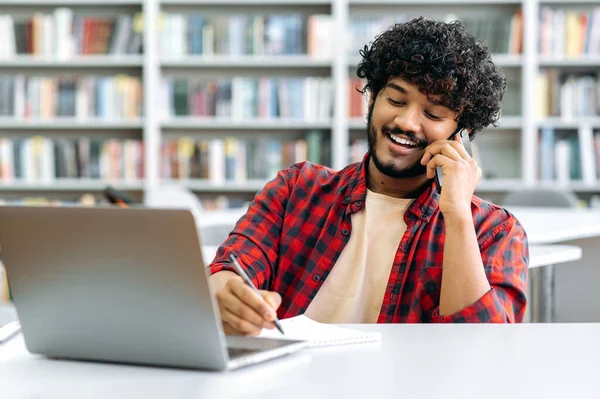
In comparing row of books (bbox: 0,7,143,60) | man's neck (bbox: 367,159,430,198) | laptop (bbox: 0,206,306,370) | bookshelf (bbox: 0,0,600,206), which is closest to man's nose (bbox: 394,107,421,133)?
man's neck (bbox: 367,159,430,198)

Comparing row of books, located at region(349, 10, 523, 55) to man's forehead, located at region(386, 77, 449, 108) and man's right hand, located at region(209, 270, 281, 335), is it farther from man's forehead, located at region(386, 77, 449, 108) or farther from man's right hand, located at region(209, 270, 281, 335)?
man's right hand, located at region(209, 270, 281, 335)

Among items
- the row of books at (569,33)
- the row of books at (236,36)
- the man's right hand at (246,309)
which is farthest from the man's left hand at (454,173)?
the row of books at (569,33)

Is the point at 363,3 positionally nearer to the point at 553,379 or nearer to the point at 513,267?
the point at 513,267

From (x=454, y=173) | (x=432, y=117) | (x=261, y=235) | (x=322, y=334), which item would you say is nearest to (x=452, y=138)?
(x=432, y=117)

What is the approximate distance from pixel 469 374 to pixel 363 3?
4236 millimetres

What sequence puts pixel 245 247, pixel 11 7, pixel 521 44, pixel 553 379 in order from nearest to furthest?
pixel 553 379, pixel 245 247, pixel 521 44, pixel 11 7

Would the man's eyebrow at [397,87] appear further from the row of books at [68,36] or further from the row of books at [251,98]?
the row of books at [68,36]

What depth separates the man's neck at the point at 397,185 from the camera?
162 cm

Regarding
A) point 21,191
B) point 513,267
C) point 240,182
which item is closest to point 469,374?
point 513,267

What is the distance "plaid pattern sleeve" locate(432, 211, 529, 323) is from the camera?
1.31 meters

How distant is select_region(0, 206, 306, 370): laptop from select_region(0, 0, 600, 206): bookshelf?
3.85 metres

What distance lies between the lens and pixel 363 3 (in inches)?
194

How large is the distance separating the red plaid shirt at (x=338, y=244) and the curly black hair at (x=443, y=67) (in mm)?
177

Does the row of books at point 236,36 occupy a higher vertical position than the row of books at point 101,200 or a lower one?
higher
